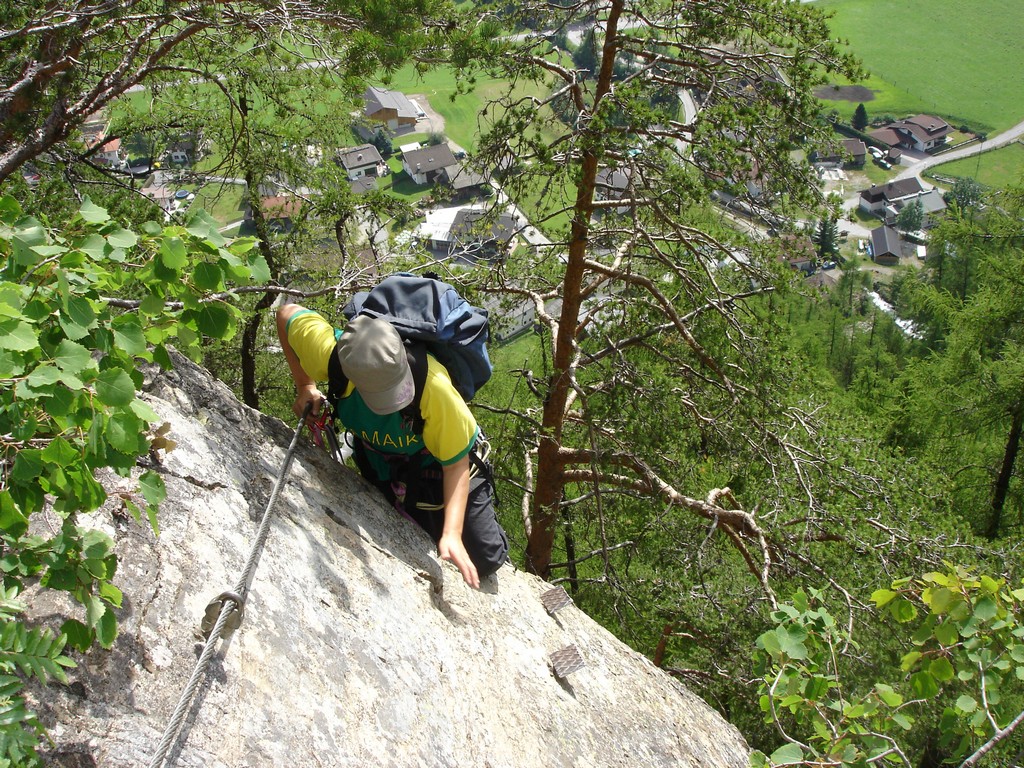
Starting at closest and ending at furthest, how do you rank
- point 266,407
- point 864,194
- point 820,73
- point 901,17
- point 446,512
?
1. point 446,512
2. point 820,73
3. point 266,407
4. point 864,194
5. point 901,17

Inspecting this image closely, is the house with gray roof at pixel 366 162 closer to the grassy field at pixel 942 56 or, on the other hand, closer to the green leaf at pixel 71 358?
the grassy field at pixel 942 56

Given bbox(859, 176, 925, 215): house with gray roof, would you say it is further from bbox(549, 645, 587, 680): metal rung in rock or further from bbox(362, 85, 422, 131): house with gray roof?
bbox(549, 645, 587, 680): metal rung in rock

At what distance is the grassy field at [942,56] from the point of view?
207 ft

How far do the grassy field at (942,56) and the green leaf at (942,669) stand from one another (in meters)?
71.4

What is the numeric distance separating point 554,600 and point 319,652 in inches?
83.8

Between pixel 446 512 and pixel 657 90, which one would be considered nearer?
pixel 446 512

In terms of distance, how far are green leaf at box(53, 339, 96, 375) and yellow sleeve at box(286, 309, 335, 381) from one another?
1756 mm

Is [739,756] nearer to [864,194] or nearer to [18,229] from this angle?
[18,229]

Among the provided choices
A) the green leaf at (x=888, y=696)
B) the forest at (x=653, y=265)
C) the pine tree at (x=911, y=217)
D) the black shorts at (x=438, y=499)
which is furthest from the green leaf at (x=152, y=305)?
the pine tree at (x=911, y=217)

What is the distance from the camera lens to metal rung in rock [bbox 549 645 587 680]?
13.8ft

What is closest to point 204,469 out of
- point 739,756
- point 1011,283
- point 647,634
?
point 739,756

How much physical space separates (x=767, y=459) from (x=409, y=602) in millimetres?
4034

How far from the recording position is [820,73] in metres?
5.97

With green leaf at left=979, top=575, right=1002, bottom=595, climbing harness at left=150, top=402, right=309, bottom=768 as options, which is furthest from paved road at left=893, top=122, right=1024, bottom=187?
climbing harness at left=150, top=402, right=309, bottom=768
